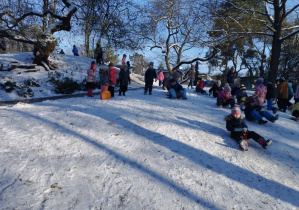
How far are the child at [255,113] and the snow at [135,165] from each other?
575mm

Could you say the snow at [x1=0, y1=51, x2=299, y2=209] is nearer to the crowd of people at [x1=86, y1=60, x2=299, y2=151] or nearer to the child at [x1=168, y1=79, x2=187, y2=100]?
the crowd of people at [x1=86, y1=60, x2=299, y2=151]

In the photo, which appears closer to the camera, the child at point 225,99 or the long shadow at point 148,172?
the long shadow at point 148,172

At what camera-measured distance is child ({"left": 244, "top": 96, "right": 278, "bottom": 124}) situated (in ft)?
19.4

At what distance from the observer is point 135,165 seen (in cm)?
323

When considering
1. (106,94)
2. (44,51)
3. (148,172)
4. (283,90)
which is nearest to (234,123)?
(148,172)

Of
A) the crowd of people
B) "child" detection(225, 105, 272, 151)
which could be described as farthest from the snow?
the crowd of people

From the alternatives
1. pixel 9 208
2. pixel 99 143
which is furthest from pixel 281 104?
pixel 9 208

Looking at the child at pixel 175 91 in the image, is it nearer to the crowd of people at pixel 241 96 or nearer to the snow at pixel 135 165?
the crowd of people at pixel 241 96

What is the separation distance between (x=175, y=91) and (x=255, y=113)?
429cm

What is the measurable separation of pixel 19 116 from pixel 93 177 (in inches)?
136

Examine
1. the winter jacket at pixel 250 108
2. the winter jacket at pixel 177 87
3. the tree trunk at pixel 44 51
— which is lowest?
the winter jacket at pixel 250 108

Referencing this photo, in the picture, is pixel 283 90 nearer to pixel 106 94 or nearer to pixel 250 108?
pixel 250 108

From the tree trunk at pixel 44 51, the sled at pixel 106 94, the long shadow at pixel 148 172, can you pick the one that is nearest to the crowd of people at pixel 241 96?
the sled at pixel 106 94

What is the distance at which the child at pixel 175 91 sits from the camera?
936 cm
